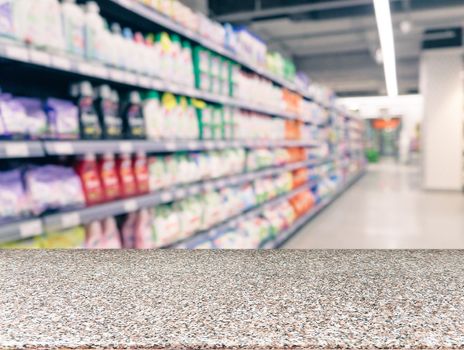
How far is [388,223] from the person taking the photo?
18.0ft

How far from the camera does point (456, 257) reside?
43.4 inches

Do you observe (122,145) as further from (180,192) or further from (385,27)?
(385,27)

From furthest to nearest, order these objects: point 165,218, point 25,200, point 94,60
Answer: point 165,218
point 94,60
point 25,200

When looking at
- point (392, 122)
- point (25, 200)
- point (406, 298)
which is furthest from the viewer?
point (392, 122)

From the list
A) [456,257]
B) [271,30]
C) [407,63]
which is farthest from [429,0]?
[456,257]

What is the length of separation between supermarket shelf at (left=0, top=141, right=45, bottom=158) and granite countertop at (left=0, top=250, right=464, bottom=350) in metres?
0.46

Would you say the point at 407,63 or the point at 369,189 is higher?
the point at 407,63

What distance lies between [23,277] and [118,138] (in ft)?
4.30

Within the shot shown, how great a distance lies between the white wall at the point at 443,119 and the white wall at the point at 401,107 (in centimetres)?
1175

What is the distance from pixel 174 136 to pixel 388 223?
12.5ft

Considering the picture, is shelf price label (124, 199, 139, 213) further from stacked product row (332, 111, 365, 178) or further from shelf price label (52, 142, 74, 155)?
stacked product row (332, 111, 365, 178)

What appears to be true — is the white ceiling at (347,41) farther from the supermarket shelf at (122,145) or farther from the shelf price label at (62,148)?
the shelf price label at (62,148)

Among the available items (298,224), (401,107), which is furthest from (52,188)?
(401,107)

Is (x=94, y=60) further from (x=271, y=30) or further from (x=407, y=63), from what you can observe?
(x=407, y=63)
